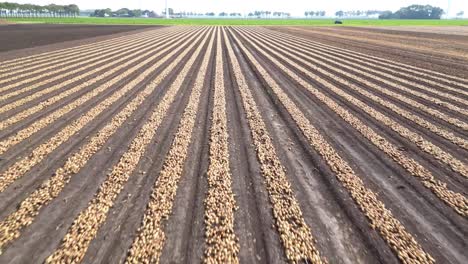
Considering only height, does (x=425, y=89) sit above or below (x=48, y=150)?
above

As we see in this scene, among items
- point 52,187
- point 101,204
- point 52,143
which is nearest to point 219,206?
point 101,204

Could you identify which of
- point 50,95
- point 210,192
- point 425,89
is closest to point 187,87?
point 50,95

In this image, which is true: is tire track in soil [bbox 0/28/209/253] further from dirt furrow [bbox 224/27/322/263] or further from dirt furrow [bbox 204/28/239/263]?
dirt furrow [bbox 224/27/322/263]

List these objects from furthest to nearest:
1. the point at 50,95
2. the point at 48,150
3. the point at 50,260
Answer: the point at 50,95 → the point at 48,150 → the point at 50,260

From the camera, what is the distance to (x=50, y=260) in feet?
16.4

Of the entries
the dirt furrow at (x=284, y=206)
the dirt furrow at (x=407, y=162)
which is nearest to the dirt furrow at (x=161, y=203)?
the dirt furrow at (x=284, y=206)

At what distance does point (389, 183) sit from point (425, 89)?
12695 mm

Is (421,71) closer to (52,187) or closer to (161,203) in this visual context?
(161,203)

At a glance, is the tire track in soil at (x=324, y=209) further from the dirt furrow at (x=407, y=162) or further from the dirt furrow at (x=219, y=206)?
the dirt furrow at (x=407, y=162)

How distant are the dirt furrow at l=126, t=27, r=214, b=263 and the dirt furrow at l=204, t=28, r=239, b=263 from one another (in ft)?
2.81

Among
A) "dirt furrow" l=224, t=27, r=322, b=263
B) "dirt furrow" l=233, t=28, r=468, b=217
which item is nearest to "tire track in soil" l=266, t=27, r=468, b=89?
"dirt furrow" l=233, t=28, r=468, b=217

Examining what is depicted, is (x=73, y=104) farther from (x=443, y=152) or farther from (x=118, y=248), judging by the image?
(x=443, y=152)

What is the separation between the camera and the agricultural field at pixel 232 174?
215 inches

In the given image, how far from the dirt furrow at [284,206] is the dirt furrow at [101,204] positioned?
374 centimetres
